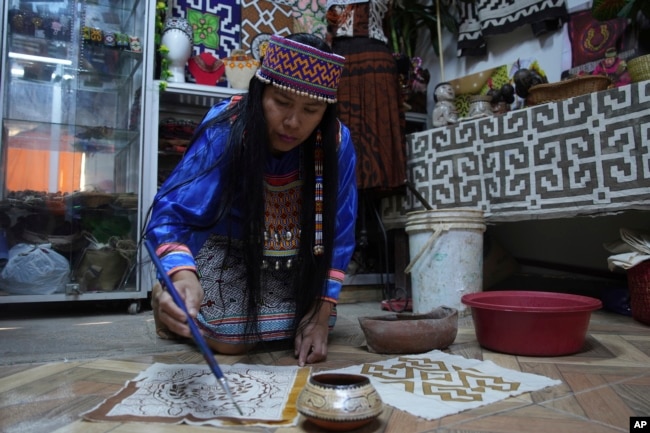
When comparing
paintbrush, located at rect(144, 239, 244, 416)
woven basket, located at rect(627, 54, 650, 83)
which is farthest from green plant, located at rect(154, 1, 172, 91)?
woven basket, located at rect(627, 54, 650, 83)

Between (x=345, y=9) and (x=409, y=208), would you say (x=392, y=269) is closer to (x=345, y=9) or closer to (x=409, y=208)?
(x=409, y=208)

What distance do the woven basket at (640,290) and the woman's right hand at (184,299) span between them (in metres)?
1.73

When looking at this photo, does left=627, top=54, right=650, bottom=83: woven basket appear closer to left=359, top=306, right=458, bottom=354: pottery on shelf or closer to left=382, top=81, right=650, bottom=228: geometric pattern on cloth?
left=382, top=81, right=650, bottom=228: geometric pattern on cloth

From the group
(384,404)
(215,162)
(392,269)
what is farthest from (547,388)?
(392,269)

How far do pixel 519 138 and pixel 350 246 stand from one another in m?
1.22

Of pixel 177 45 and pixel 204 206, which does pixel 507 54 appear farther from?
pixel 204 206

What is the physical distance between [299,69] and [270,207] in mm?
453

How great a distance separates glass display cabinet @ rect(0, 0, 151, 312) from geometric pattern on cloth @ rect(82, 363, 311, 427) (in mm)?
1506

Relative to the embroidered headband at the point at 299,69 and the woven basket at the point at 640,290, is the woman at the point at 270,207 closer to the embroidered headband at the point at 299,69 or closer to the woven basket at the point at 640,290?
the embroidered headband at the point at 299,69

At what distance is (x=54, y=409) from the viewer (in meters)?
0.92

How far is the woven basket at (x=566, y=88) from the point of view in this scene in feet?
6.82

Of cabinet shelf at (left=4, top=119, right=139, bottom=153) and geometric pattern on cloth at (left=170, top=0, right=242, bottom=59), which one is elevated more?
geometric pattern on cloth at (left=170, top=0, right=242, bottom=59)

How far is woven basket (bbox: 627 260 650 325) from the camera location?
1.87 meters

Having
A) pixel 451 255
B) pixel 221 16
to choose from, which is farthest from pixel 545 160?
pixel 221 16
